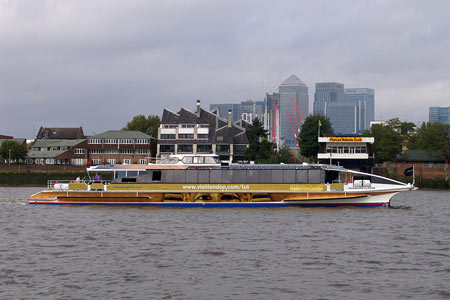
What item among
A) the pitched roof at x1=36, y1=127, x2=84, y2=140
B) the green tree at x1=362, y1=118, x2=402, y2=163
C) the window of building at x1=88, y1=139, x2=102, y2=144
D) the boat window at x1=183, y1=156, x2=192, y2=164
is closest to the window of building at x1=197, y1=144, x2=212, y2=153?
the window of building at x1=88, y1=139, x2=102, y2=144

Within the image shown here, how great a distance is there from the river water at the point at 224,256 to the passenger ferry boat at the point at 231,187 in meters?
2.70

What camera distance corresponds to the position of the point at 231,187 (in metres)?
42.7

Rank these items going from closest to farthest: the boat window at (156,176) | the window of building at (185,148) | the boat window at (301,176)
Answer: the boat window at (301,176) < the boat window at (156,176) < the window of building at (185,148)

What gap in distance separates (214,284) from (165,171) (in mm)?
24659

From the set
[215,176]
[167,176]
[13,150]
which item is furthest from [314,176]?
[13,150]

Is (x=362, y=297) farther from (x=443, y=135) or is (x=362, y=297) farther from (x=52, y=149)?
(x=52, y=149)

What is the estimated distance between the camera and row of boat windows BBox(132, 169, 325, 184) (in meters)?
42.6

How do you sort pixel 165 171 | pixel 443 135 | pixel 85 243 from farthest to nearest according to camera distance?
pixel 443 135 < pixel 165 171 < pixel 85 243

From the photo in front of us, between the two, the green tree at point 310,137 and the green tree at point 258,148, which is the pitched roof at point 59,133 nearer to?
the green tree at point 258,148

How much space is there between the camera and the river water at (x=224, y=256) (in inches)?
739

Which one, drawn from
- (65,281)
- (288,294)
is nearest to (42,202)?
(65,281)

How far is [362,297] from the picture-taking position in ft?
58.7

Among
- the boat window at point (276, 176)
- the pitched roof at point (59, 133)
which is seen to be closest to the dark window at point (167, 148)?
the pitched roof at point (59, 133)

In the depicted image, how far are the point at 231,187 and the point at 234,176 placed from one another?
0.91m
